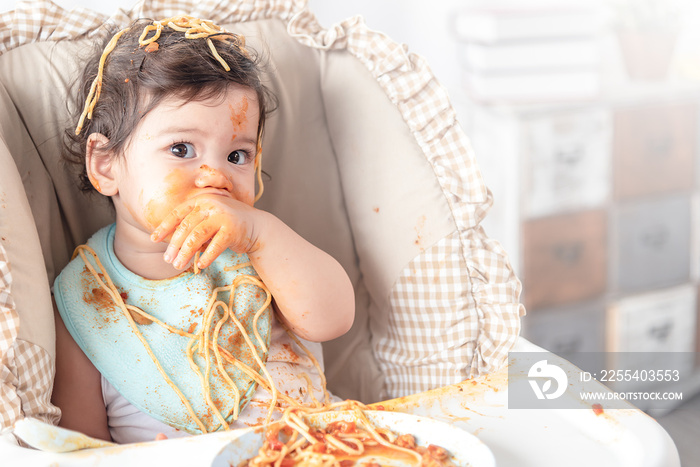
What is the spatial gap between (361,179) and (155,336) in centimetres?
37

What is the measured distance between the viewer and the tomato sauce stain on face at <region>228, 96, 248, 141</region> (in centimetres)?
87

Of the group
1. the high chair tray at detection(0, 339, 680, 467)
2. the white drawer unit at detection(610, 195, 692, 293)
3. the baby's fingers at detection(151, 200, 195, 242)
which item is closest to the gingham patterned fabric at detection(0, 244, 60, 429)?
the high chair tray at detection(0, 339, 680, 467)

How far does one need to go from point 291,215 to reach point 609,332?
1.29 meters

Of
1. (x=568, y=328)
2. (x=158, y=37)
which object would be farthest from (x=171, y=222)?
(x=568, y=328)

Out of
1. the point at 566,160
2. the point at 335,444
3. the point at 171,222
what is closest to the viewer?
the point at 335,444

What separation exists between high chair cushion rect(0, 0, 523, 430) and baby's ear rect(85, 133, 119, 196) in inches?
2.7

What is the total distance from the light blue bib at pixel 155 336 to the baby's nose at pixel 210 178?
6.5 inches

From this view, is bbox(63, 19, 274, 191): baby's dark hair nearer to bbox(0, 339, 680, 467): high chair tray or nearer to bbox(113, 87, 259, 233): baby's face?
bbox(113, 87, 259, 233): baby's face

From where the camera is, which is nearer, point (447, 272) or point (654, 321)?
point (447, 272)

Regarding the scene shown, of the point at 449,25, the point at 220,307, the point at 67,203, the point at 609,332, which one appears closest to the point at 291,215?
the point at 220,307

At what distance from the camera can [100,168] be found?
930mm

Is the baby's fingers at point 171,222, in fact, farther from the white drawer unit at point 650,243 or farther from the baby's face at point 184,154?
the white drawer unit at point 650,243

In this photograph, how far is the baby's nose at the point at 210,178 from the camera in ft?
2.73

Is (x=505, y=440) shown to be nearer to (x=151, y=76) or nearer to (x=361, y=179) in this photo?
(x=361, y=179)
